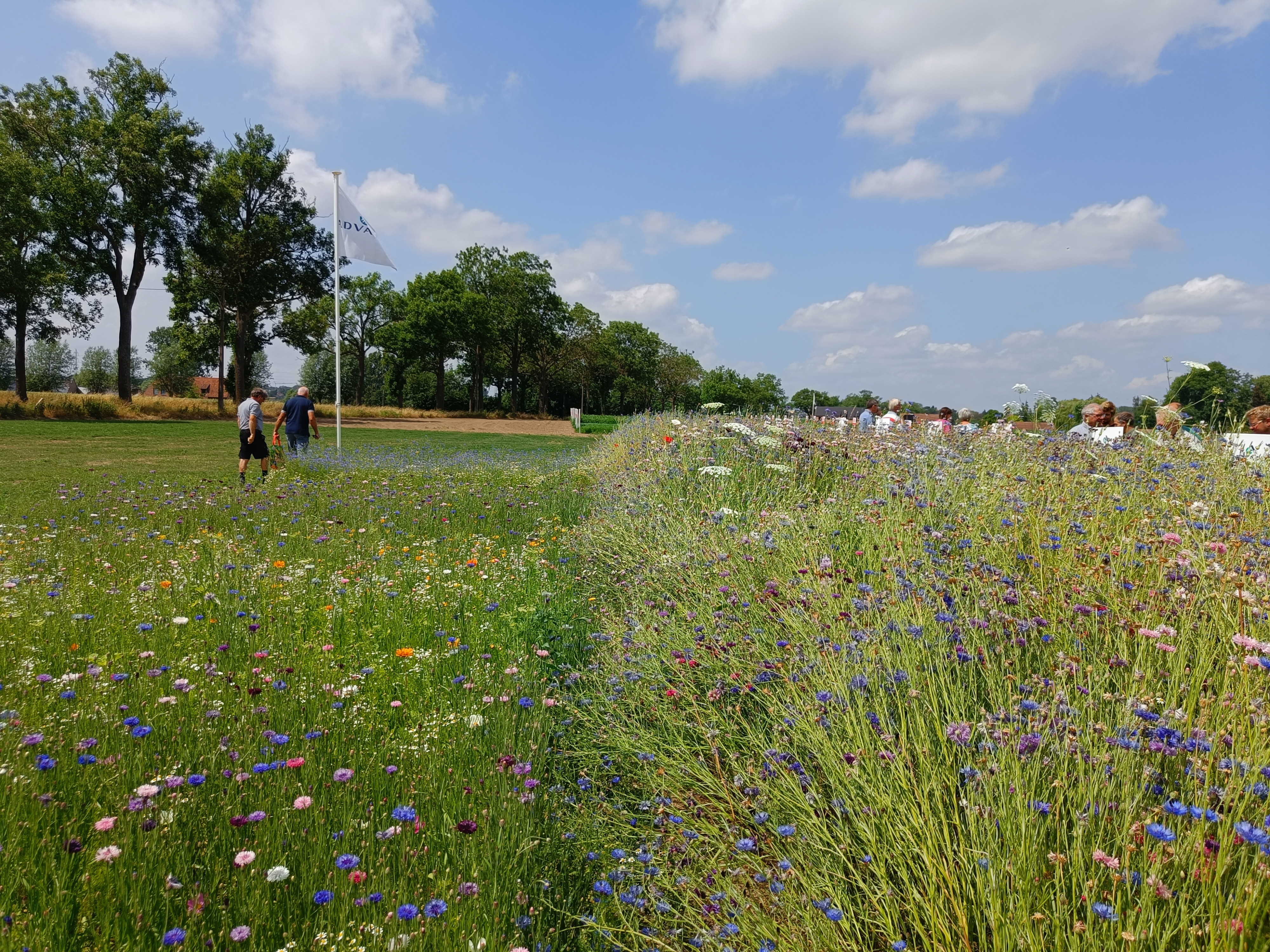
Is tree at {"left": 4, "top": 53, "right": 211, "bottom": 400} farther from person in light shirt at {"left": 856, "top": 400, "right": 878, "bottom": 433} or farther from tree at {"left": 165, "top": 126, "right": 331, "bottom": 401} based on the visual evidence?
person in light shirt at {"left": 856, "top": 400, "right": 878, "bottom": 433}

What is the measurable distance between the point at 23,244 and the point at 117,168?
5524 mm

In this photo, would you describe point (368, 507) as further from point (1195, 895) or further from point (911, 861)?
point (1195, 895)

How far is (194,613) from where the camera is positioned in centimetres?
377

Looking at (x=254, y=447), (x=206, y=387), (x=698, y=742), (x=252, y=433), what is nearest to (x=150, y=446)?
(x=254, y=447)

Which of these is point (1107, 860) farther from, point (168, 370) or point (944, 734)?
point (168, 370)

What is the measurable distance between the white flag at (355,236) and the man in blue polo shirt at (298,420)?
3.26 meters

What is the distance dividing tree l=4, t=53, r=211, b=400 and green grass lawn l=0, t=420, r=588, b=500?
364 inches

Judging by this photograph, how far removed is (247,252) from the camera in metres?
37.3

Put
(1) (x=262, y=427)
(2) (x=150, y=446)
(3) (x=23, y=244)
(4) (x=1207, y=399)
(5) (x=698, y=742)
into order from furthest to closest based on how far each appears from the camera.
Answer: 1. (3) (x=23, y=244)
2. (2) (x=150, y=446)
3. (1) (x=262, y=427)
4. (4) (x=1207, y=399)
5. (5) (x=698, y=742)

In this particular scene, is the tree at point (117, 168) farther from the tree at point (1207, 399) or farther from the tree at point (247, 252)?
the tree at point (1207, 399)

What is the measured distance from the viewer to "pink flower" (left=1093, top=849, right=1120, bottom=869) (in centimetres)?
138

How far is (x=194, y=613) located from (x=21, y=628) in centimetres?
75

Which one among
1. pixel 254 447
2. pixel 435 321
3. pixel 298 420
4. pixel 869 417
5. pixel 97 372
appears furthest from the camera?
pixel 97 372

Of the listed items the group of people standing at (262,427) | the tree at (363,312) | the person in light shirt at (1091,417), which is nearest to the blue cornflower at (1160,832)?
the person in light shirt at (1091,417)
